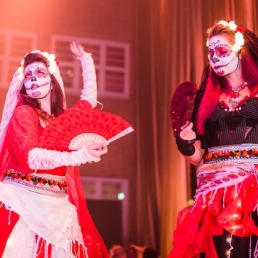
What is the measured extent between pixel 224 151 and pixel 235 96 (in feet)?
1.00

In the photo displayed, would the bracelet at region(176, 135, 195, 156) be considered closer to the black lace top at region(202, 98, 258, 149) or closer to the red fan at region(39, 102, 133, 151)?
the black lace top at region(202, 98, 258, 149)

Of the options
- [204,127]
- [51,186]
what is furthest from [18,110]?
[204,127]

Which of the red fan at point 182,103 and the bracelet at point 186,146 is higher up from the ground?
the red fan at point 182,103

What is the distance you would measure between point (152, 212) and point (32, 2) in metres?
4.09

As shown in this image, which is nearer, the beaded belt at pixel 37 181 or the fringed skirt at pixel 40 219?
the fringed skirt at pixel 40 219

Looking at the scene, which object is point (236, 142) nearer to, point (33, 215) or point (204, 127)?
point (204, 127)

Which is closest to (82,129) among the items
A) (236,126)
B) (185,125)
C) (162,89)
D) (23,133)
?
(23,133)

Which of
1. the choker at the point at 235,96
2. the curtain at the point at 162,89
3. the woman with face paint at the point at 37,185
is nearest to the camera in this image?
the choker at the point at 235,96

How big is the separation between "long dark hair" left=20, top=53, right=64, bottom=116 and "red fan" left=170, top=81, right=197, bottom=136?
28.5 inches

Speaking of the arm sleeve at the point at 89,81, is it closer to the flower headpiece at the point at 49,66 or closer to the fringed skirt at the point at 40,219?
the flower headpiece at the point at 49,66

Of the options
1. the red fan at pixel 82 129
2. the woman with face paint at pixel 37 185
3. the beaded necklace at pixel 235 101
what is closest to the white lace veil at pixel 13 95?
the woman with face paint at pixel 37 185

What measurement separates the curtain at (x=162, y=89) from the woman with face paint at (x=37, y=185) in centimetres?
284

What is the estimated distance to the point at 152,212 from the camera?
869 cm

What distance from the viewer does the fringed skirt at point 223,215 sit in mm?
2479
